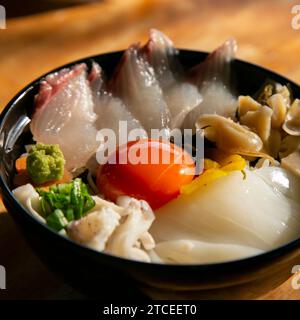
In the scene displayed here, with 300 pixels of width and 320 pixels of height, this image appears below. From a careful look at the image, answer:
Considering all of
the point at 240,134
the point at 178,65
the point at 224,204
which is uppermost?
the point at 178,65

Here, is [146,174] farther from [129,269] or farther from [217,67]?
[217,67]

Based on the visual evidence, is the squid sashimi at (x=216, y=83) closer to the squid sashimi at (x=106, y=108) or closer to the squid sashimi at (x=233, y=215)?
the squid sashimi at (x=106, y=108)

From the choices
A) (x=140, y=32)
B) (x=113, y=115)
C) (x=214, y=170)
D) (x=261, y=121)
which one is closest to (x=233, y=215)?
(x=214, y=170)

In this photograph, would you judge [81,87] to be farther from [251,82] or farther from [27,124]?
[251,82]

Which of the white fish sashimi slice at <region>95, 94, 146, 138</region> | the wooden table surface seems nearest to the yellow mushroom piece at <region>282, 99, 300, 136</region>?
the white fish sashimi slice at <region>95, 94, 146, 138</region>

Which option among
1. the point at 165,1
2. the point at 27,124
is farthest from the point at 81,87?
the point at 165,1

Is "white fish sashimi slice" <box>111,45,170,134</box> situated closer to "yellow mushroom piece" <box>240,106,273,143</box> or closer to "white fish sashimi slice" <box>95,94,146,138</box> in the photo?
"white fish sashimi slice" <box>95,94,146,138</box>

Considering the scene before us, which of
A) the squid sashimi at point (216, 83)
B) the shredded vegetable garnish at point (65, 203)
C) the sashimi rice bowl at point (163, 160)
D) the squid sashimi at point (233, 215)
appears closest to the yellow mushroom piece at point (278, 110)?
the sashimi rice bowl at point (163, 160)
